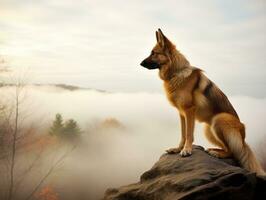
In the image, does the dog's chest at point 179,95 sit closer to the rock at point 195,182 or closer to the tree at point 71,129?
the rock at point 195,182

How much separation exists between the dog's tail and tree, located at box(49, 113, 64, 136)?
45.2 ft

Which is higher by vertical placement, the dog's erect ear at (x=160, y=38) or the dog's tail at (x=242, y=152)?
the dog's erect ear at (x=160, y=38)

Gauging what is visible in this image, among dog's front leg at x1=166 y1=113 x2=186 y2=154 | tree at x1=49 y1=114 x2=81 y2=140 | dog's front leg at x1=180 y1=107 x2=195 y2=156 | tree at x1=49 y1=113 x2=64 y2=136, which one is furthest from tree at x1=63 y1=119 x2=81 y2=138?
dog's front leg at x1=180 y1=107 x2=195 y2=156

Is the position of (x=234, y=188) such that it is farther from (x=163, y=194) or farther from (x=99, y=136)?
(x=99, y=136)

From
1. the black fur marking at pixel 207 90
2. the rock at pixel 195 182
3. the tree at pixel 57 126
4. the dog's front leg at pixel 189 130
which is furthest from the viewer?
the tree at pixel 57 126

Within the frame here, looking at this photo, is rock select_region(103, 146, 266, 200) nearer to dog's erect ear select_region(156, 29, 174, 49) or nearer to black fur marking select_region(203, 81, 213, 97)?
black fur marking select_region(203, 81, 213, 97)

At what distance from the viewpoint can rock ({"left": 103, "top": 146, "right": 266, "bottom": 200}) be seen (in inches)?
134

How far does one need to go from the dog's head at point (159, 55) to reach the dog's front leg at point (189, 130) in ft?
1.84

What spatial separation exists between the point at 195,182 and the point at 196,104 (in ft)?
2.97

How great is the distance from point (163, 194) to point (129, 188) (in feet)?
1.87

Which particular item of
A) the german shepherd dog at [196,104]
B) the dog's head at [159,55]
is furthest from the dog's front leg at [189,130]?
the dog's head at [159,55]

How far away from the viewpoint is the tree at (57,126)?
1725cm

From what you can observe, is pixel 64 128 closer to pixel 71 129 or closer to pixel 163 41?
pixel 71 129

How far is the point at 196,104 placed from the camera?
4.10m
